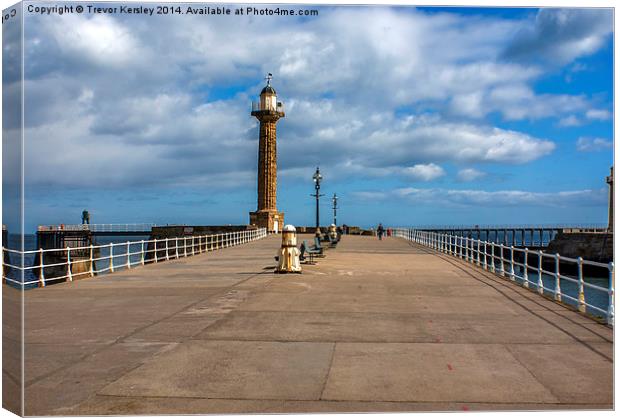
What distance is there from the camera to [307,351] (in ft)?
24.5

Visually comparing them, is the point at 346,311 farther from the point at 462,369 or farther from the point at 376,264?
the point at 376,264

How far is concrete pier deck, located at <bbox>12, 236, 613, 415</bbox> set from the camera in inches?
216

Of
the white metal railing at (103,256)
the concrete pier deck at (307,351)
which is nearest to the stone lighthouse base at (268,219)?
the white metal railing at (103,256)

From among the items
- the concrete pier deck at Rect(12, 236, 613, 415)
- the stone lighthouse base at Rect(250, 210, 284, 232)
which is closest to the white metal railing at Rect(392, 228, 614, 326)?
the concrete pier deck at Rect(12, 236, 613, 415)

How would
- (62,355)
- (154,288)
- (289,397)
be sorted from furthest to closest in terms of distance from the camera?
1. (154,288)
2. (62,355)
3. (289,397)

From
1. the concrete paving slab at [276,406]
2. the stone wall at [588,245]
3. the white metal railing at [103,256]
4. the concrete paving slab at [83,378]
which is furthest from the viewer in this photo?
the stone wall at [588,245]

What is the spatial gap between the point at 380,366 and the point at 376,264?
16.0 metres

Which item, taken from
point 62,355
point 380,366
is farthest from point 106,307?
point 380,366

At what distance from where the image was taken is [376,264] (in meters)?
22.6

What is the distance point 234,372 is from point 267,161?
70.9m

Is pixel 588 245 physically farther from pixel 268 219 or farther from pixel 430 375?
pixel 430 375

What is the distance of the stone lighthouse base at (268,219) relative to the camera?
74.9 metres

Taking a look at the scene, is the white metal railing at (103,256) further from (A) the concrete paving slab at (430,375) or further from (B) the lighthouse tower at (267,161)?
(B) the lighthouse tower at (267,161)

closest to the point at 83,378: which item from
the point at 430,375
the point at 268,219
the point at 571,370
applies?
the point at 430,375
